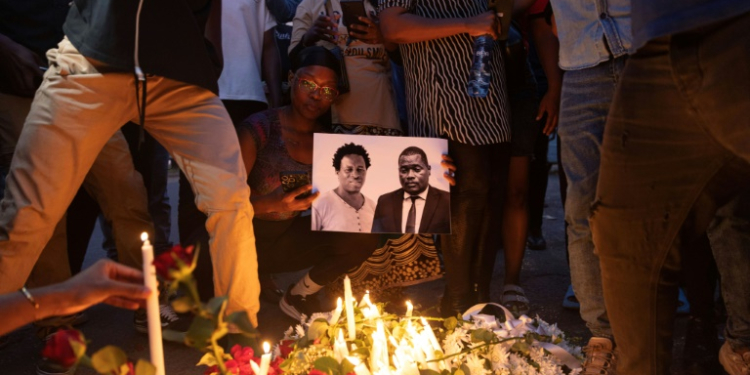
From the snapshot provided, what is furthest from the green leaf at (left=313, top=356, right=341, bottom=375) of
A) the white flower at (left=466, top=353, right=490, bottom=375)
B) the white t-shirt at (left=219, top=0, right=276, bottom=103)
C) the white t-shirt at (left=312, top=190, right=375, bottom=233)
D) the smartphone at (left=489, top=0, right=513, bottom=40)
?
the white t-shirt at (left=219, top=0, right=276, bottom=103)

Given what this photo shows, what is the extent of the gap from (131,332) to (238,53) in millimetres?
1608

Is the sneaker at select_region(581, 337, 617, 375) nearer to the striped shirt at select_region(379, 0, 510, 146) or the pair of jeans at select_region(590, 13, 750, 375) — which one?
the pair of jeans at select_region(590, 13, 750, 375)

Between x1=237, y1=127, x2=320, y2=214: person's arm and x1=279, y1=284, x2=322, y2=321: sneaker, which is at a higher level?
x1=237, y1=127, x2=320, y2=214: person's arm

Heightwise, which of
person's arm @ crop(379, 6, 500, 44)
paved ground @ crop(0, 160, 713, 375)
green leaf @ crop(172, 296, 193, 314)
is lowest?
paved ground @ crop(0, 160, 713, 375)

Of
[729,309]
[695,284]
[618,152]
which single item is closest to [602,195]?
[618,152]

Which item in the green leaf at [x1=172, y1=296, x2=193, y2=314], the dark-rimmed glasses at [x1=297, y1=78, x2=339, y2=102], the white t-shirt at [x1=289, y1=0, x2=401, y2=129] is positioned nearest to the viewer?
the green leaf at [x1=172, y1=296, x2=193, y2=314]

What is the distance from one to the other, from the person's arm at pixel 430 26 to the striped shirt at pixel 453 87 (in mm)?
75

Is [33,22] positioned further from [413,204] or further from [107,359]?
[107,359]

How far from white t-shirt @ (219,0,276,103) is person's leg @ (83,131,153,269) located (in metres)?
0.89

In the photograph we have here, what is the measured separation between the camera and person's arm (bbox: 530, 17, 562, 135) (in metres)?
3.21

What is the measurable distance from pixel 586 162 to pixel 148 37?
1.60m

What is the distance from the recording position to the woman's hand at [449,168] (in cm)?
310

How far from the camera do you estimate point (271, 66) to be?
13.3ft

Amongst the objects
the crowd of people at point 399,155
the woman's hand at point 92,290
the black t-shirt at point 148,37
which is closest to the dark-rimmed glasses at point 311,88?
the crowd of people at point 399,155
